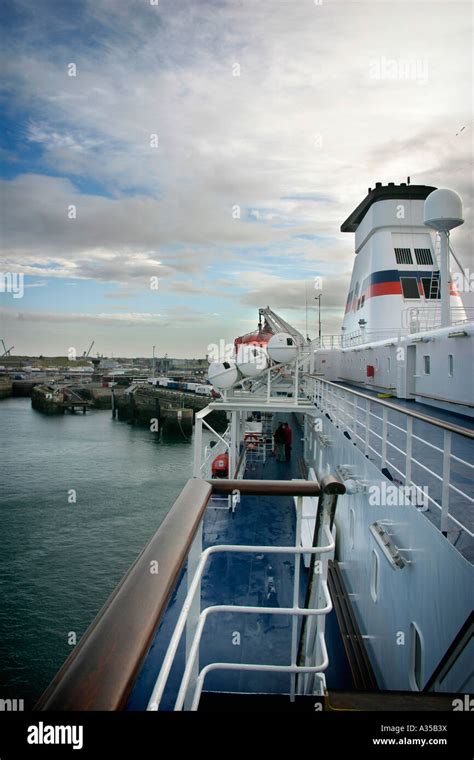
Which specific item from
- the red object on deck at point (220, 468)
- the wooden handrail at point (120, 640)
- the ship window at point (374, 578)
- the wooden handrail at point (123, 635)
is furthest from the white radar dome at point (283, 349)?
the wooden handrail at point (120, 640)

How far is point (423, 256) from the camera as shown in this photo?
58.8 ft

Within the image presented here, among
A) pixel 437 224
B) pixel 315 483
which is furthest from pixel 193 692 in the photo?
pixel 437 224

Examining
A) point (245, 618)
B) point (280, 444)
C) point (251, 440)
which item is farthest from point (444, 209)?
point (251, 440)

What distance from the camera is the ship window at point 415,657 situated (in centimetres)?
354

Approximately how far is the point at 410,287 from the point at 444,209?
7.38 meters

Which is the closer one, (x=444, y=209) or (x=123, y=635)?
(x=123, y=635)

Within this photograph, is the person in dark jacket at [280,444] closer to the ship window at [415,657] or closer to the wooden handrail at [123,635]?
the ship window at [415,657]

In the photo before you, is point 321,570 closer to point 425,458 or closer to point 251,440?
point 425,458

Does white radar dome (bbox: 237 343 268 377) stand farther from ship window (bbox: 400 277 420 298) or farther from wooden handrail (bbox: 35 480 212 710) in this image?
wooden handrail (bbox: 35 480 212 710)

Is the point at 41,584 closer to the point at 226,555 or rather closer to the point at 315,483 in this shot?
the point at 226,555

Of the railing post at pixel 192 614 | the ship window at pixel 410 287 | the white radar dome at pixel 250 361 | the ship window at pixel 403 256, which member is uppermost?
the ship window at pixel 403 256

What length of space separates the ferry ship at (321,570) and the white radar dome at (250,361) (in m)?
0.05

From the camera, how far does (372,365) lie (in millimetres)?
14648

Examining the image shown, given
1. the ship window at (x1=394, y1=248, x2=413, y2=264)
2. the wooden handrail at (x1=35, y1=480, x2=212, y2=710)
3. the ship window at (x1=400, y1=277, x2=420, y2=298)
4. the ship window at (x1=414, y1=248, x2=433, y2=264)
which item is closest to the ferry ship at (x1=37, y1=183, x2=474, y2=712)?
the wooden handrail at (x1=35, y1=480, x2=212, y2=710)
